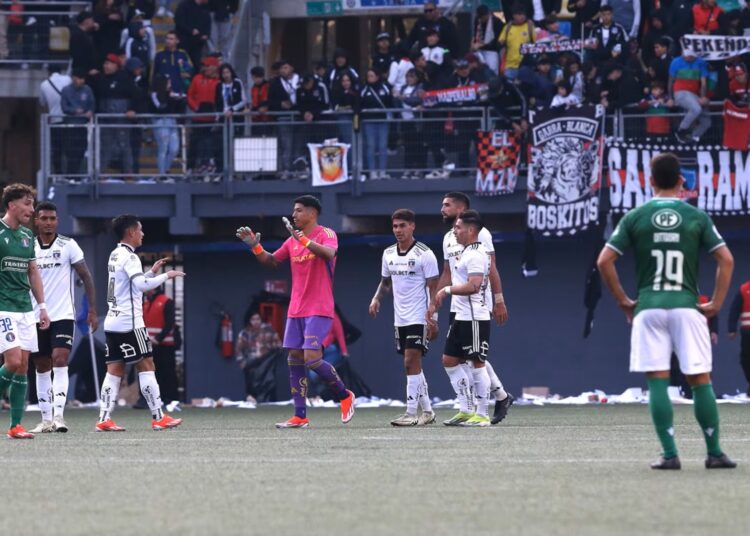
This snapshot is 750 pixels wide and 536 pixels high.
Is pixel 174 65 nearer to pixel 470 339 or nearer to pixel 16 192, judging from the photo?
pixel 470 339

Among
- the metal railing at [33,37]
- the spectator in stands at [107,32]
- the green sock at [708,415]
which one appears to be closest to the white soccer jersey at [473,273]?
the green sock at [708,415]

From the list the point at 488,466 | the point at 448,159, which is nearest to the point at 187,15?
the point at 448,159

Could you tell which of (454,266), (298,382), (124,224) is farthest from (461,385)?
(124,224)

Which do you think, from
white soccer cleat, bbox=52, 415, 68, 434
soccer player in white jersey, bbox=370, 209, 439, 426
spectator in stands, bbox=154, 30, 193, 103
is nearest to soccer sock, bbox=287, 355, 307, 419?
soccer player in white jersey, bbox=370, 209, 439, 426

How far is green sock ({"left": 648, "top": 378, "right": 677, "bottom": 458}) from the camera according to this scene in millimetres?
9711

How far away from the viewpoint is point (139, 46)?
2588 centimetres

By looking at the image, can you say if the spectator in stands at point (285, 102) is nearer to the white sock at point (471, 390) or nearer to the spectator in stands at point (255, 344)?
the spectator in stands at point (255, 344)

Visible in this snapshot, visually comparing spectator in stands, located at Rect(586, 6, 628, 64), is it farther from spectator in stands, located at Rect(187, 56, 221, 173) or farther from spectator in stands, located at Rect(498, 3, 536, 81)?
spectator in stands, located at Rect(187, 56, 221, 173)

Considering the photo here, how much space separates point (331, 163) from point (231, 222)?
3.71m

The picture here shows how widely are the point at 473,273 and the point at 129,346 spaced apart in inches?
126

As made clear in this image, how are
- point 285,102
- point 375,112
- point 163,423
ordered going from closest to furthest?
point 163,423 < point 375,112 < point 285,102

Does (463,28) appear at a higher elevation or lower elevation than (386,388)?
higher

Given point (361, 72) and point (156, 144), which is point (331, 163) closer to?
point (156, 144)

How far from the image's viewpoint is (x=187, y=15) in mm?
25891
